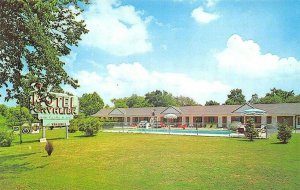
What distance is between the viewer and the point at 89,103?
234ft

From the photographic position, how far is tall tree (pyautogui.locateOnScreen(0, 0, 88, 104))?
11531mm

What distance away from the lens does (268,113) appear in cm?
4606

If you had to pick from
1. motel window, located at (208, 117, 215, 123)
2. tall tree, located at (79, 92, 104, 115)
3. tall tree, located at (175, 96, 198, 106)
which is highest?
tall tree, located at (175, 96, 198, 106)

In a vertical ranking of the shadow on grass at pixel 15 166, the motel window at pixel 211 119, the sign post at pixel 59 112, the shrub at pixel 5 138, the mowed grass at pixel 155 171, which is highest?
the sign post at pixel 59 112

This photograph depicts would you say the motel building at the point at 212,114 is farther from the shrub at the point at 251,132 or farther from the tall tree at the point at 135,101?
the tall tree at the point at 135,101

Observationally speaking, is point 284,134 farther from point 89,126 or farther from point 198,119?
point 198,119

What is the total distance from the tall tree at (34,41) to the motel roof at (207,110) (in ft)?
93.0

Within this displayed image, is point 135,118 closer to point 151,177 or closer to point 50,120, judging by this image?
point 50,120

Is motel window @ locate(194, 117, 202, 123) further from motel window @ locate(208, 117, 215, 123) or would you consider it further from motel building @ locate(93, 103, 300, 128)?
motel window @ locate(208, 117, 215, 123)

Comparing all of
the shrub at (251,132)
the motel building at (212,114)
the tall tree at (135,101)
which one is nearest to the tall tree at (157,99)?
the tall tree at (135,101)

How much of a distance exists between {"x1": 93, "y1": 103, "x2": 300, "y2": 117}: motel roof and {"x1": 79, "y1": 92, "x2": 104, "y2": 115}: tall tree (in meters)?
2.50

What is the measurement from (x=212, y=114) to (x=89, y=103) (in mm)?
29397

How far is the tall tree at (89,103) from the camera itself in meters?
69.2

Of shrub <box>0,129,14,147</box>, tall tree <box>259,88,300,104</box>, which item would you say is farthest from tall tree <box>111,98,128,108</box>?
shrub <box>0,129,14,147</box>
